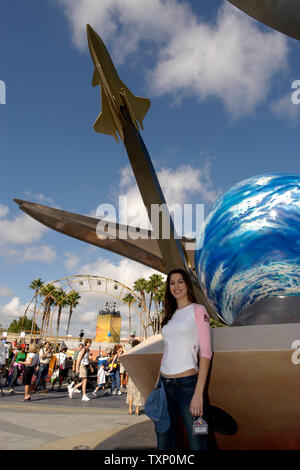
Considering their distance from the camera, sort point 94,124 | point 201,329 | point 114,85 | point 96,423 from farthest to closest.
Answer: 1. point 96,423
2. point 94,124
3. point 114,85
4. point 201,329

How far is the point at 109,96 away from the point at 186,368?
3767mm

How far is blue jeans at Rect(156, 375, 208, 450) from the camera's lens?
6.35ft

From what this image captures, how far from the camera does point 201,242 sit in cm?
302

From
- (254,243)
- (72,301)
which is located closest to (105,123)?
(254,243)

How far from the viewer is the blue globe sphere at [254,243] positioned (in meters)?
2.51

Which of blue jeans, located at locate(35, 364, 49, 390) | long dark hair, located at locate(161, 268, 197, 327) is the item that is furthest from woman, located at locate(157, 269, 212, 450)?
blue jeans, located at locate(35, 364, 49, 390)

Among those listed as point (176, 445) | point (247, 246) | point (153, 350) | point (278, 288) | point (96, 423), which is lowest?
point (96, 423)

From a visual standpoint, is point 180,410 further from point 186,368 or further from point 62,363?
point 62,363

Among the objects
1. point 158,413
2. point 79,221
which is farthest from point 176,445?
point 79,221

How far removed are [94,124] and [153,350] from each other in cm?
365

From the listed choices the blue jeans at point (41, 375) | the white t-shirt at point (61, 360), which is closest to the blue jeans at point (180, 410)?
the blue jeans at point (41, 375)

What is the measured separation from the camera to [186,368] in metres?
1.98

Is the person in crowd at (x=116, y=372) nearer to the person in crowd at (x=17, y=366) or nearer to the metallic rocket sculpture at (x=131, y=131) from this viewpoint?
the person in crowd at (x=17, y=366)

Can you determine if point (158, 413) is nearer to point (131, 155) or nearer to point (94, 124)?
point (131, 155)
